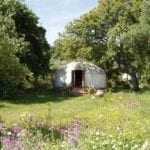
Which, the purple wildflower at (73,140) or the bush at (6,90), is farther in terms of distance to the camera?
the bush at (6,90)

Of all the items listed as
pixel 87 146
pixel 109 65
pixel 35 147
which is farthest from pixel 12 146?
pixel 109 65

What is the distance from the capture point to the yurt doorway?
48719 millimetres

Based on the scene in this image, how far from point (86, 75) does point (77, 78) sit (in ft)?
5.17

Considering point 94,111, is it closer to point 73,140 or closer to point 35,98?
point 35,98

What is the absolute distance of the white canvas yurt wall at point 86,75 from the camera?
159 ft

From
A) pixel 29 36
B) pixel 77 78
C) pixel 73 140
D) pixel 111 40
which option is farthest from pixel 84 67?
pixel 73 140

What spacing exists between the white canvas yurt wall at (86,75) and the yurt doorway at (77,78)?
270 millimetres

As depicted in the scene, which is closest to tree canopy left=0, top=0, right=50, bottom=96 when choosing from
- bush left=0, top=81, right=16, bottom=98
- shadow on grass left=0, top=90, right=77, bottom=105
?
shadow on grass left=0, top=90, right=77, bottom=105

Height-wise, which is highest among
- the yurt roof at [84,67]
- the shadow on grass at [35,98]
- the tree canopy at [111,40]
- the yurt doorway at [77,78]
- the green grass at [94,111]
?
the tree canopy at [111,40]

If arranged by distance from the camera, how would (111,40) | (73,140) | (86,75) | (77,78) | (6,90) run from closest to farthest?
(73,140)
(6,90)
(111,40)
(86,75)
(77,78)

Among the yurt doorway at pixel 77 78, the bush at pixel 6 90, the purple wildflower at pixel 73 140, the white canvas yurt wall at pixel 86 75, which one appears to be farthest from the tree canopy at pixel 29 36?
the purple wildflower at pixel 73 140

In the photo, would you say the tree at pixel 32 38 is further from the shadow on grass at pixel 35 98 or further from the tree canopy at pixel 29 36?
the shadow on grass at pixel 35 98

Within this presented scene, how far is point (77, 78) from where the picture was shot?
50125 millimetres

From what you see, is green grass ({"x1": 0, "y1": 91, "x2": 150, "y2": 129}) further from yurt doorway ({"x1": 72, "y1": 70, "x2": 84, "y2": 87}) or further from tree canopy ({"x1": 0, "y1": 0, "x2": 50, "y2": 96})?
yurt doorway ({"x1": 72, "y1": 70, "x2": 84, "y2": 87})
